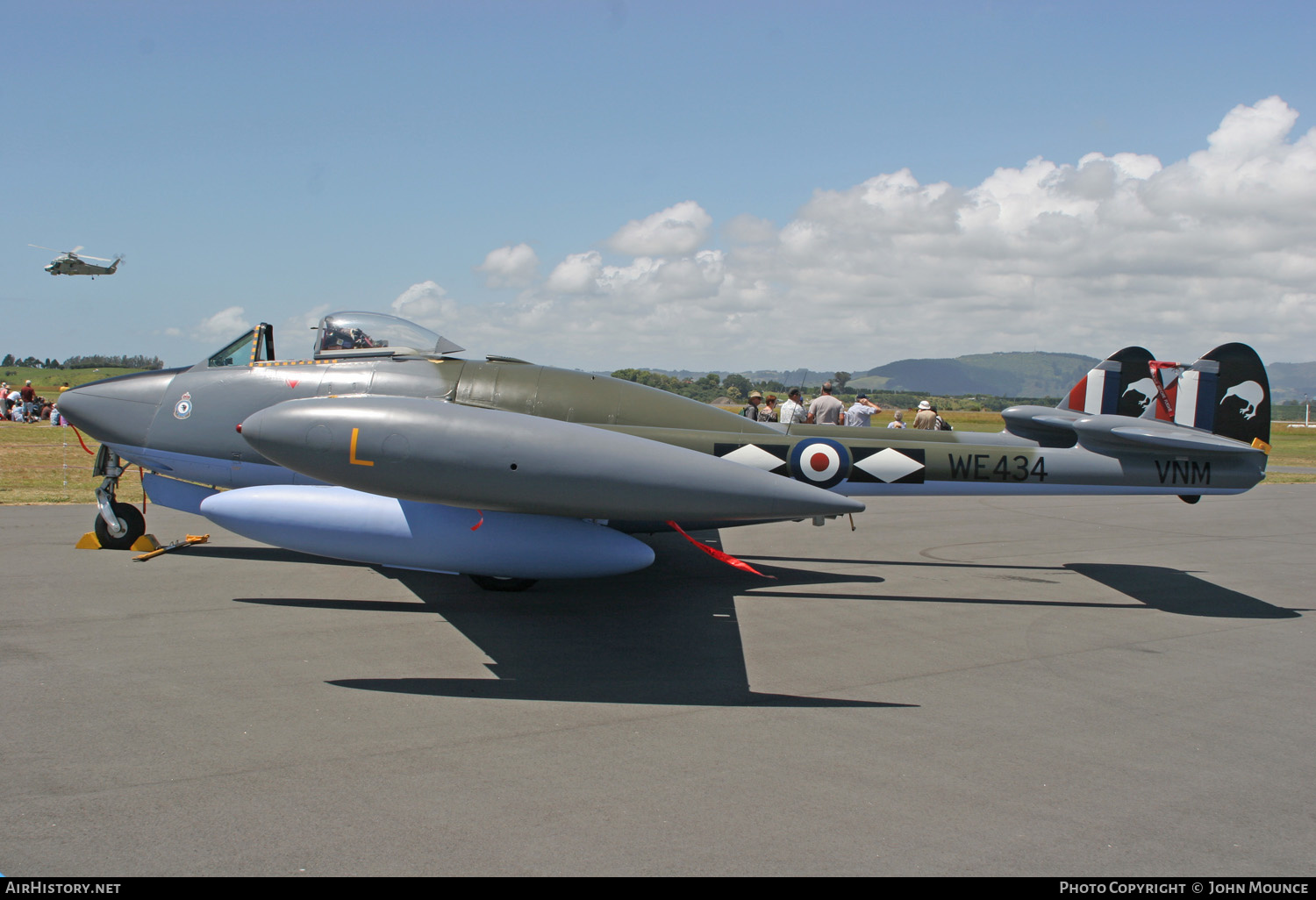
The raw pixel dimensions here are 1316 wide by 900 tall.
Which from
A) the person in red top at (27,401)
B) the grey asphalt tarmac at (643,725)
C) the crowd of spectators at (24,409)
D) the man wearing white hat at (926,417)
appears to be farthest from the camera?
the crowd of spectators at (24,409)

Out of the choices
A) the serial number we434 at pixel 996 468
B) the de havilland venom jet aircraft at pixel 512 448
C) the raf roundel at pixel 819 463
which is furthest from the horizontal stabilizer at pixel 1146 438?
the raf roundel at pixel 819 463

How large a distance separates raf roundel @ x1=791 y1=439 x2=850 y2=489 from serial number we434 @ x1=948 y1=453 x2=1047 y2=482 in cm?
106

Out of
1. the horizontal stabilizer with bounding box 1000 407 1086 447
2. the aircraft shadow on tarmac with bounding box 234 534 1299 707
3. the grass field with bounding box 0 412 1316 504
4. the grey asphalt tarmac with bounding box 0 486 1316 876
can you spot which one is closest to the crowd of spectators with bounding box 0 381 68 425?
the grass field with bounding box 0 412 1316 504

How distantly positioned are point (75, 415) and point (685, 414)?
20.1 feet

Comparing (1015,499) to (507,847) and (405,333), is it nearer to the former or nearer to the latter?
(405,333)

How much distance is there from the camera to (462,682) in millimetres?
4859

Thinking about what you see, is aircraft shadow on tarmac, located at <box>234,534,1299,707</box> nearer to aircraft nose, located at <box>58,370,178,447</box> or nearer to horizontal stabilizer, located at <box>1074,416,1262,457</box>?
horizontal stabilizer, located at <box>1074,416,1262,457</box>

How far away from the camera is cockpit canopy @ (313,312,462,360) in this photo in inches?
301

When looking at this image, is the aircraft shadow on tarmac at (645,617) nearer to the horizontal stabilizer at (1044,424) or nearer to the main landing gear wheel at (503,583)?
the main landing gear wheel at (503,583)

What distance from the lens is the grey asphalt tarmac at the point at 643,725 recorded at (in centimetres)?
302

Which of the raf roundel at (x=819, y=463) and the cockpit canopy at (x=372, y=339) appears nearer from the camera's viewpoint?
the raf roundel at (x=819, y=463)

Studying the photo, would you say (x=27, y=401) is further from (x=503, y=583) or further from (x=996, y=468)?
(x=996, y=468)

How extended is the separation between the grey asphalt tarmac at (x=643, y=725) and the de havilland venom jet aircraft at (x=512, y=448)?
2.35ft

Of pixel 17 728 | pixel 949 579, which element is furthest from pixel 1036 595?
pixel 17 728
